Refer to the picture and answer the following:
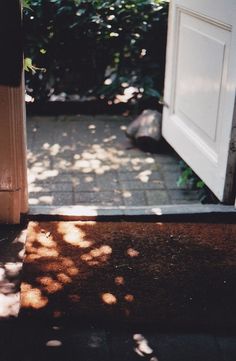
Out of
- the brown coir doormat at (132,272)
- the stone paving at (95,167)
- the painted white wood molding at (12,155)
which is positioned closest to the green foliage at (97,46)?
the stone paving at (95,167)

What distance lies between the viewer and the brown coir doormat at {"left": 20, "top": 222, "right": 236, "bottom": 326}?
3.40m

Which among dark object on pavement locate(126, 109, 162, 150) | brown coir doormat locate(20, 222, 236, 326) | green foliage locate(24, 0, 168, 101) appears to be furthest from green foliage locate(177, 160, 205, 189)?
green foliage locate(24, 0, 168, 101)

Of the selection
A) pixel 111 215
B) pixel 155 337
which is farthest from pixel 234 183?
pixel 155 337

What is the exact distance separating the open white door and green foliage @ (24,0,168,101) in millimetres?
1512

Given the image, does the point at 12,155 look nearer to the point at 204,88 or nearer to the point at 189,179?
the point at 204,88

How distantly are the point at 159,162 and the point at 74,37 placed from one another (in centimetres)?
199

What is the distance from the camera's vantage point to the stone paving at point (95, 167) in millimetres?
5168

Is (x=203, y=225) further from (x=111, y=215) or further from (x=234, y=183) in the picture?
(x=111, y=215)

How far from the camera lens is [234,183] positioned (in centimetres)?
441

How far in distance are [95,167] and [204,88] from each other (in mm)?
1631

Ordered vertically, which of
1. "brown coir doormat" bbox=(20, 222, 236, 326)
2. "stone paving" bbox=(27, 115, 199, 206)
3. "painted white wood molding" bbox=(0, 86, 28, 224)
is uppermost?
"painted white wood molding" bbox=(0, 86, 28, 224)

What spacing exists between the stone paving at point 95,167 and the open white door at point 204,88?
1.55 feet

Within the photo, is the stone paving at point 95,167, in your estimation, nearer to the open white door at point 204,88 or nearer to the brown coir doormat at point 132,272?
the open white door at point 204,88

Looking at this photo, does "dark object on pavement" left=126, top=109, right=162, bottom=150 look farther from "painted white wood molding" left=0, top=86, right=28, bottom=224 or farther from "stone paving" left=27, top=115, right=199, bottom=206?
"painted white wood molding" left=0, top=86, right=28, bottom=224
